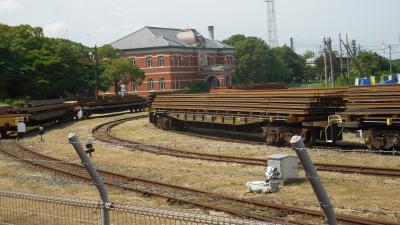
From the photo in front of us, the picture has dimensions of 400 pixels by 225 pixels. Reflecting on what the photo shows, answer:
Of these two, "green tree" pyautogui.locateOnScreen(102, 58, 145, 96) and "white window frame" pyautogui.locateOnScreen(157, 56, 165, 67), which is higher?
"white window frame" pyautogui.locateOnScreen(157, 56, 165, 67)

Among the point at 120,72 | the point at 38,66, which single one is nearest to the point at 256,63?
the point at 120,72

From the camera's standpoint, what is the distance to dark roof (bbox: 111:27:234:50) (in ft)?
257

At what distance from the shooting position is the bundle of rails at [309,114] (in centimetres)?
1797

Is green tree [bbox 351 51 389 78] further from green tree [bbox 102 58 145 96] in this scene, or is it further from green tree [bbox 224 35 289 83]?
green tree [bbox 102 58 145 96]

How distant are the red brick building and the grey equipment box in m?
64.6

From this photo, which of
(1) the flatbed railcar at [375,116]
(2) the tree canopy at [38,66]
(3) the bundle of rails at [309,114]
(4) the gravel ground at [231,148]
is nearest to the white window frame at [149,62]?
(2) the tree canopy at [38,66]

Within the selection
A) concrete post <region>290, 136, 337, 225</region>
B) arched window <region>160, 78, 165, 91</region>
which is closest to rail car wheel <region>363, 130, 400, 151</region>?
concrete post <region>290, 136, 337, 225</region>

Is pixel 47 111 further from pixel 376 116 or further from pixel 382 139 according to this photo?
pixel 382 139

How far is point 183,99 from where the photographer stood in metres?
29.8

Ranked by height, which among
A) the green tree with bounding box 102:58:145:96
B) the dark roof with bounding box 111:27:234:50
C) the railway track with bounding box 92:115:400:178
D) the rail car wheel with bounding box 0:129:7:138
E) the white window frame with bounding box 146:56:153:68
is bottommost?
the railway track with bounding box 92:115:400:178

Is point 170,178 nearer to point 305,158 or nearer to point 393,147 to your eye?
point 393,147

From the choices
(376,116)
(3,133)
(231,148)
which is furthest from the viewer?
(3,133)

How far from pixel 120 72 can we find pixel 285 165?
5420 cm

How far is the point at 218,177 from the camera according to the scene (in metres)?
14.7
